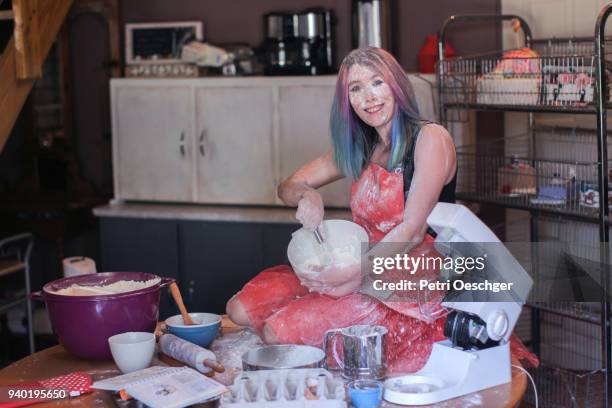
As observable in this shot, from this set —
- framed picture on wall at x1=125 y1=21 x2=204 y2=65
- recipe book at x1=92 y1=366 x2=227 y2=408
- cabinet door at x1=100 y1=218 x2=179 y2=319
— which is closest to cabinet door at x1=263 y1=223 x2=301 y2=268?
cabinet door at x1=100 y1=218 x2=179 y2=319

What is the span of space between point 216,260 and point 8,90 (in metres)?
1.30

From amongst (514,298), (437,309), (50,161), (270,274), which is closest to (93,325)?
(270,274)

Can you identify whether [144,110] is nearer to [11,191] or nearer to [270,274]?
[11,191]

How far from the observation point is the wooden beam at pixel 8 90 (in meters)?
4.07

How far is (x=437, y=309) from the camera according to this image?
93.5 inches

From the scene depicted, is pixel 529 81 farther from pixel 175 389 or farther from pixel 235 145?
pixel 175 389

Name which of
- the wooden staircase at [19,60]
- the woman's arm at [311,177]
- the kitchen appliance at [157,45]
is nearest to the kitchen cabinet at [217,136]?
the kitchen appliance at [157,45]

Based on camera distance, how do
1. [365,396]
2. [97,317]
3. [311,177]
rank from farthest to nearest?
[311,177] < [97,317] < [365,396]

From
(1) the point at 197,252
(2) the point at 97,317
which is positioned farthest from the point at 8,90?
(2) the point at 97,317

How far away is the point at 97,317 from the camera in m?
2.43

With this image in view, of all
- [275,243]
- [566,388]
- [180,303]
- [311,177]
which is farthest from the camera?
[275,243]

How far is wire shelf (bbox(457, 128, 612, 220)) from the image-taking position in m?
3.74

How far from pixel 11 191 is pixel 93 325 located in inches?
136

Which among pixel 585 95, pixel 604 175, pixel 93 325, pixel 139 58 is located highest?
pixel 139 58
